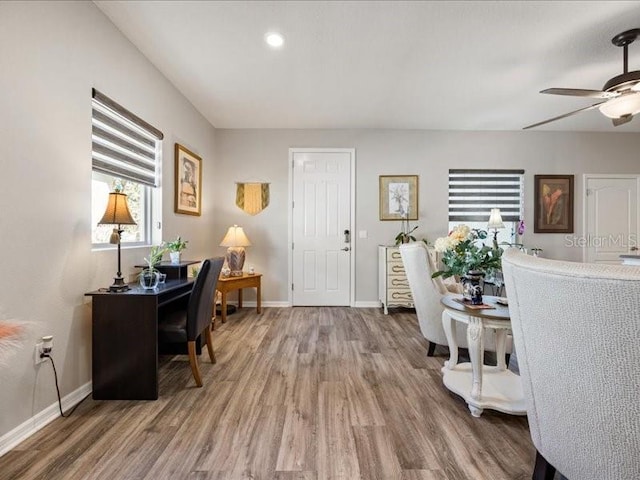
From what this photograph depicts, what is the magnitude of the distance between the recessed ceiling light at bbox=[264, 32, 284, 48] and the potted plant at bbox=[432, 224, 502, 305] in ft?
6.59

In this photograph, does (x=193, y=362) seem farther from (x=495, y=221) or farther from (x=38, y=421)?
(x=495, y=221)

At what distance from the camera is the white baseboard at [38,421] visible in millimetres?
1566

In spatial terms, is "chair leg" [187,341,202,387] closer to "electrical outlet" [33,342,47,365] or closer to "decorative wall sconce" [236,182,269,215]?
"electrical outlet" [33,342,47,365]

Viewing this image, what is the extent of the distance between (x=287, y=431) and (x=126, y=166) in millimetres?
2328

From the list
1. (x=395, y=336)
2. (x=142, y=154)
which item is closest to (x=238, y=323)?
(x=395, y=336)

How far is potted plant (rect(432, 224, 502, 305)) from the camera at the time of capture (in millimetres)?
2102

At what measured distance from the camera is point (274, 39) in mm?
2498

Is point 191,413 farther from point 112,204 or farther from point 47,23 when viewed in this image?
point 47,23

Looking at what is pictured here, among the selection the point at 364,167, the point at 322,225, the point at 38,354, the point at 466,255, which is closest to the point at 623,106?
the point at 466,255

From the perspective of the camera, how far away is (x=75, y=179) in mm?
2008

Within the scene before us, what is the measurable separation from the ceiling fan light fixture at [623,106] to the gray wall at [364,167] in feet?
6.63

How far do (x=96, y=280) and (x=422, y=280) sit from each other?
246 cm

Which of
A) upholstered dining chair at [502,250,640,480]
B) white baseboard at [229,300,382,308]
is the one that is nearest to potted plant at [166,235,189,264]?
white baseboard at [229,300,382,308]

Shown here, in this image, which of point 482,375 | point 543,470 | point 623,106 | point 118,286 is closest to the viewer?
point 543,470
